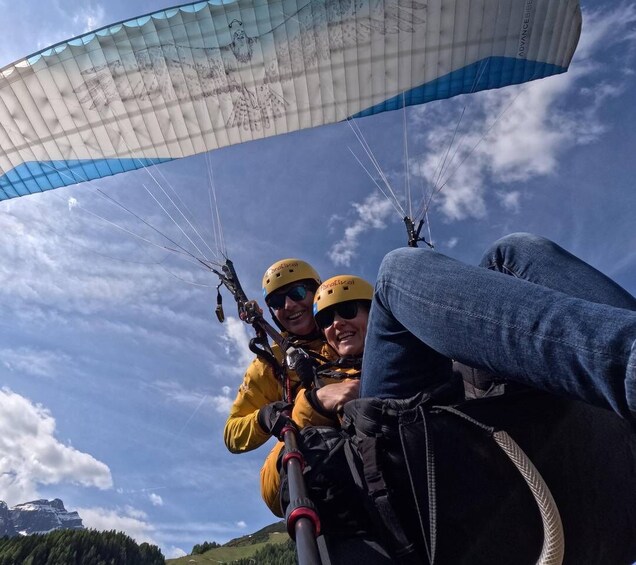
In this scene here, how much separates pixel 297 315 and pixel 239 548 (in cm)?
11517

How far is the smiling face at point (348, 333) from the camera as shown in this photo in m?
3.58

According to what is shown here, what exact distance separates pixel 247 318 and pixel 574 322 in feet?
13.6

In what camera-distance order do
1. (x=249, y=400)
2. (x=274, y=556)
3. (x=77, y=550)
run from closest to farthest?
(x=249, y=400), (x=77, y=550), (x=274, y=556)

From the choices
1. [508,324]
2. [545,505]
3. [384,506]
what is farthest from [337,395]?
[508,324]

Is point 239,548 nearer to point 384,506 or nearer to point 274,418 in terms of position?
point 274,418

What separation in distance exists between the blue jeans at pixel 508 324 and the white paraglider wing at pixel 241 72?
7.01 meters

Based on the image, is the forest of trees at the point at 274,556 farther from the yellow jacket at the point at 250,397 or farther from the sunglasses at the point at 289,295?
the yellow jacket at the point at 250,397

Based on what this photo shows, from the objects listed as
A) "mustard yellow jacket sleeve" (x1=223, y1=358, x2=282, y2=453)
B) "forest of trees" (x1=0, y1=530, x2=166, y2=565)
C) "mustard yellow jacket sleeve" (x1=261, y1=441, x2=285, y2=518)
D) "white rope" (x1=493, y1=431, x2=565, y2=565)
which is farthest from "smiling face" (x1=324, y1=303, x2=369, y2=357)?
"forest of trees" (x1=0, y1=530, x2=166, y2=565)

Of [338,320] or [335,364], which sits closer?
[335,364]

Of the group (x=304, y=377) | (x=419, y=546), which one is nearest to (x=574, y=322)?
(x=419, y=546)

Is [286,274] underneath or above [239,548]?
underneath

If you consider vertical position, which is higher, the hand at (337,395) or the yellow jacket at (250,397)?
the yellow jacket at (250,397)

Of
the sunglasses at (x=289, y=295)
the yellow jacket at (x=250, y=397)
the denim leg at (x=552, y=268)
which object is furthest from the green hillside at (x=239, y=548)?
the denim leg at (x=552, y=268)

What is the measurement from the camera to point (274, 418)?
9.84 feet
